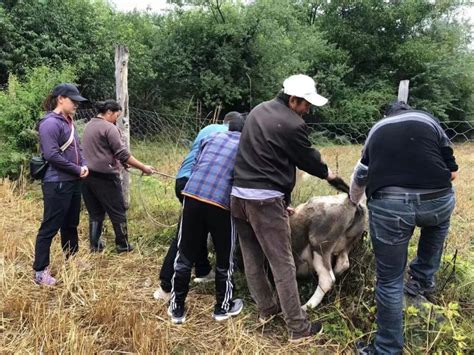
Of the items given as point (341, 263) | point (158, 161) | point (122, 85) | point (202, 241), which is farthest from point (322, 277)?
point (158, 161)

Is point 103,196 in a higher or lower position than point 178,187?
lower

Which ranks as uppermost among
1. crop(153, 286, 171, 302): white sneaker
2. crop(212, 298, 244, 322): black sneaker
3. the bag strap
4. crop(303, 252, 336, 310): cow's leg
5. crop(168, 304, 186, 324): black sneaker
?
the bag strap

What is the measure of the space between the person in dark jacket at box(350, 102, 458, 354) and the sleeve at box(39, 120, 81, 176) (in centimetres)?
237

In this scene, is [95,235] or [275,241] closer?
[275,241]

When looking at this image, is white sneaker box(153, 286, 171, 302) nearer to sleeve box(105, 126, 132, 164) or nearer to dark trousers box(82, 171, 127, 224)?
dark trousers box(82, 171, 127, 224)

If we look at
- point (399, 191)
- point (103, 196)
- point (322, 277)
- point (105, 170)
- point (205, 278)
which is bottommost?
point (205, 278)

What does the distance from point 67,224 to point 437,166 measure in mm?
3144

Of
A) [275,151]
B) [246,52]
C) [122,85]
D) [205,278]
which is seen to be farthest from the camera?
[246,52]

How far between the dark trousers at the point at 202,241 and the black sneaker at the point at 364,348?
97cm

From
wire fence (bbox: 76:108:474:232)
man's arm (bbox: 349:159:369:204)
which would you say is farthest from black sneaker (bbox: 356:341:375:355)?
wire fence (bbox: 76:108:474:232)

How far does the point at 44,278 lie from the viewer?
3471 mm

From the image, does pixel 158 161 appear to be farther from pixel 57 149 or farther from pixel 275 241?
pixel 275 241

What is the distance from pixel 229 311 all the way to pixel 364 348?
1015 mm

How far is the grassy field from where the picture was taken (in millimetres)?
2688
